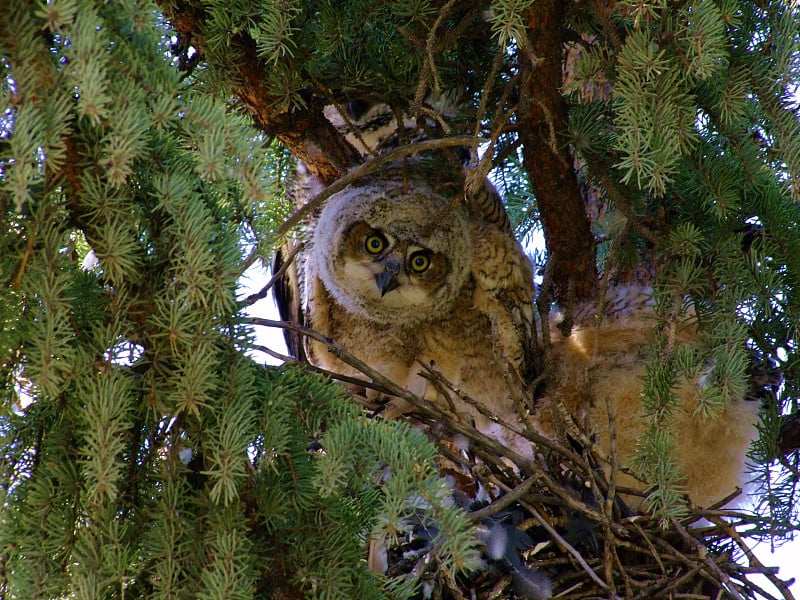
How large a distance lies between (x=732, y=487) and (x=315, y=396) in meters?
2.11

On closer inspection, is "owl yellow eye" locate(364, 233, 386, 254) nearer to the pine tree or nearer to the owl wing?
the owl wing

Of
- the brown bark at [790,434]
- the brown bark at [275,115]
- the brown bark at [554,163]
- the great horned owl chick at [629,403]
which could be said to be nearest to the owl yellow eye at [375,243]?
the brown bark at [275,115]

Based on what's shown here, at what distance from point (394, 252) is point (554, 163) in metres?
0.85

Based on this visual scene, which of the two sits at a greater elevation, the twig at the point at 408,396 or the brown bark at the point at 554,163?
the brown bark at the point at 554,163

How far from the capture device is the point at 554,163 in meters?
2.78

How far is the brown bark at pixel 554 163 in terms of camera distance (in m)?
2.38

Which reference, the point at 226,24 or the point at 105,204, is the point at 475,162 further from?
the point at 105,204

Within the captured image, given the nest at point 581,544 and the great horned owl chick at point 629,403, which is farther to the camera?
the great horned owl chick at point 629,403

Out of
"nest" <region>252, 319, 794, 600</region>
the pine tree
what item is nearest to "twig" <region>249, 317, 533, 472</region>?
"nest" <region>252, 319, 794, 600</region>

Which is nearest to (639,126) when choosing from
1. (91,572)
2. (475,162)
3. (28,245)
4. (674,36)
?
(674,36)

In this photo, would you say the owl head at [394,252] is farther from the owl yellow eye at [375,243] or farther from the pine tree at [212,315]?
the pine tree at [212,315]

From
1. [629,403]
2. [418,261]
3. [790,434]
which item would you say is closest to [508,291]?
[418,261]

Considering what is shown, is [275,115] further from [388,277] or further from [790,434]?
[790,434]

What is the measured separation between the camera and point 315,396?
1.66 metres
